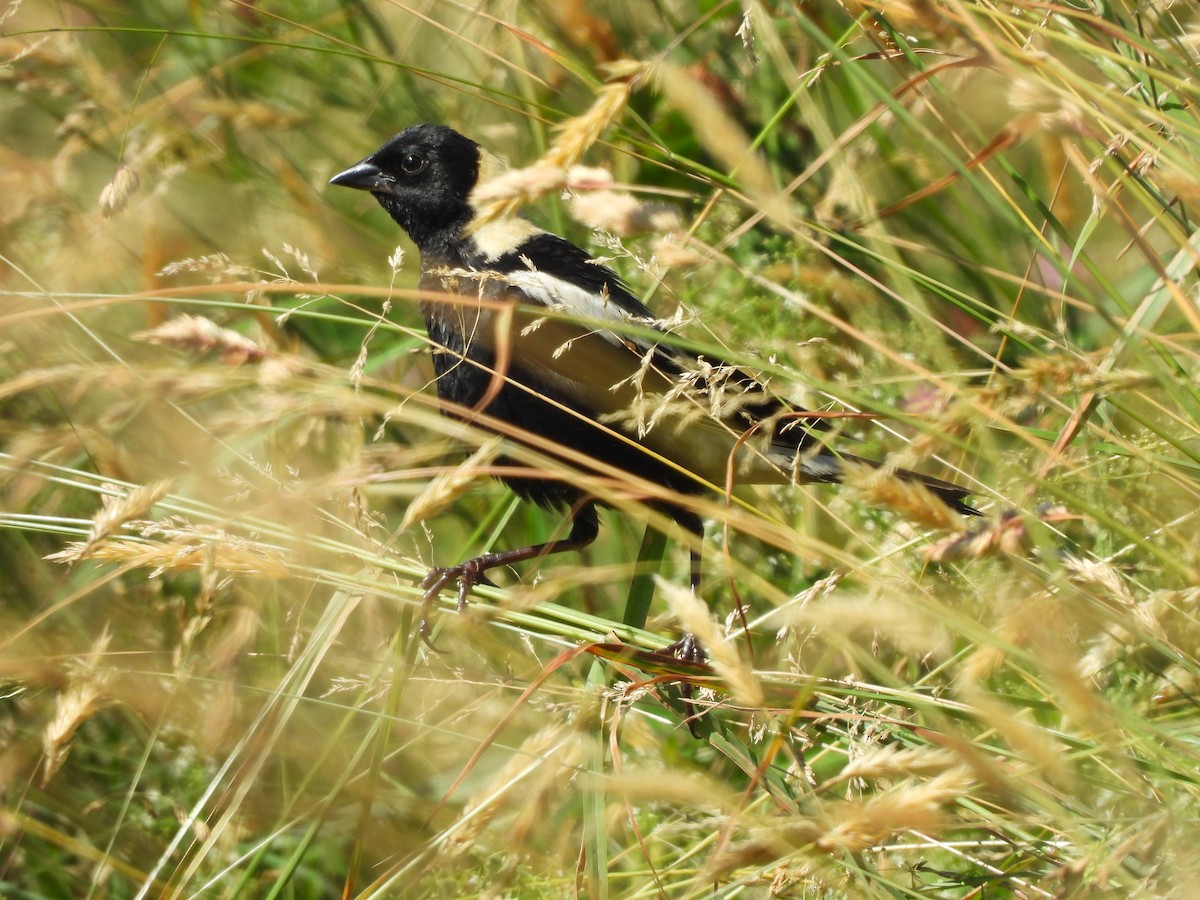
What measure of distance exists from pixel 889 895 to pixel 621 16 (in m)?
2.35

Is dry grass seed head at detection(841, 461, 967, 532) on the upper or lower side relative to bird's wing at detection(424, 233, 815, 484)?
upper

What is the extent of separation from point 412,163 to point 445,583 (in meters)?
1.30

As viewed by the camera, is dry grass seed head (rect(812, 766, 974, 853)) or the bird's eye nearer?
dry grass seed head (rect(812, 766, 974, 853))

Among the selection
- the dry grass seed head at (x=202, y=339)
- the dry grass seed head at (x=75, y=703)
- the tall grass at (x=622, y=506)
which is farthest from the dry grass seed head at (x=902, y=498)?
the dry grass seed head at (x=75, y=703)

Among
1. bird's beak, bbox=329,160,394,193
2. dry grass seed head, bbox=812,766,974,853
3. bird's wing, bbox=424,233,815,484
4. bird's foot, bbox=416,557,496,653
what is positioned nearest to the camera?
dry grass seed head, bbox=812,766,974,853

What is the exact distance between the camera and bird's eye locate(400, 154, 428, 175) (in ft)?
9.20

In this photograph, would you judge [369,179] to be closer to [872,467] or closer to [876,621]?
[872,467]

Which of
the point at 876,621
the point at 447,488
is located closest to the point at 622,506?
the point at 447,488

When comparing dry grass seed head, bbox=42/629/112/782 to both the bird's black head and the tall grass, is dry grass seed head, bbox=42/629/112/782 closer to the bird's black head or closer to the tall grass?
the tall grass

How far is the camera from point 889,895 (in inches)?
47.0

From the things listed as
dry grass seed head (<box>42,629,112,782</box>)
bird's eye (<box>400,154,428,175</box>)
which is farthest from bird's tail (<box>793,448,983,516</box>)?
bird's eye (<box>400,154,428,175</box>)

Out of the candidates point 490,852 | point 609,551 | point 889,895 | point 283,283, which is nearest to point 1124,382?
point 889,895

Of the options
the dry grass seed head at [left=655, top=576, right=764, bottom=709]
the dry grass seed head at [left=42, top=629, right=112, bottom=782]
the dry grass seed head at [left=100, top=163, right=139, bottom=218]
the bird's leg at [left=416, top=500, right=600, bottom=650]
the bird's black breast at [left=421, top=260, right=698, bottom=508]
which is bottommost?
the bird's leg at [left=416, top=500, right=600, bottom=650]

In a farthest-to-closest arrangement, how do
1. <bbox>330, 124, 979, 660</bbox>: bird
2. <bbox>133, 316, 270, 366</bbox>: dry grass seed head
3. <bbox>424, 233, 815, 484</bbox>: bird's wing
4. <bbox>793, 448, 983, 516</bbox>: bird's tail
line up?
<bbox>424, 233, 815, 484</bbox>: bird's wing, <bbox>330, 124, 979, 660</bbox>: bird, <bbox>793, 448, 983, 516</bbox>: bird's tail, <bbox>133, 316, 270, 366</bbox>: dry grass seed head
